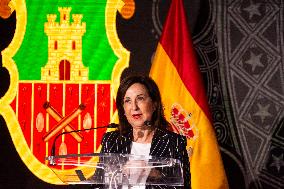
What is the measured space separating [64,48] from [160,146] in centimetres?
186

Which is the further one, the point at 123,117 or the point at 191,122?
the point at 191,122

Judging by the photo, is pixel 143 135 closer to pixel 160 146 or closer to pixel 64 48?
pixel 160 146

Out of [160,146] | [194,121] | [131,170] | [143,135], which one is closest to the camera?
[131,170]

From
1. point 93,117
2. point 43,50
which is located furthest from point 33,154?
point 43,50

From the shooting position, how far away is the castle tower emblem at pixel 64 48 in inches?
175

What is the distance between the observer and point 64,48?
14.6 feet

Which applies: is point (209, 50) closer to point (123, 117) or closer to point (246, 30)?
point (246, 30)

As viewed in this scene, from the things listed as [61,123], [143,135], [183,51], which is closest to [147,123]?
[143,135]

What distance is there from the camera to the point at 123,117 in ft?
9.93

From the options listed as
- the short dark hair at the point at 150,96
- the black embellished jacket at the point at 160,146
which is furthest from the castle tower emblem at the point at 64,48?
the black embellished jacket at the point at 160,146

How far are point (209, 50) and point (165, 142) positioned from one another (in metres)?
1.72

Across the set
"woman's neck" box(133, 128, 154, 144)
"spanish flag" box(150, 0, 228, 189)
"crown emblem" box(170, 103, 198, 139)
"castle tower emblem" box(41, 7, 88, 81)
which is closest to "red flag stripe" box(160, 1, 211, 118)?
"spanish flag" box(150, 0, 228, 189)

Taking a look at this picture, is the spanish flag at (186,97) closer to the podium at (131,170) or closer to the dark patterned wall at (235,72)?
the dark patterned wall at (235,72)

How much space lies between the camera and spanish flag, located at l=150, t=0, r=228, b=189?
160 inches
